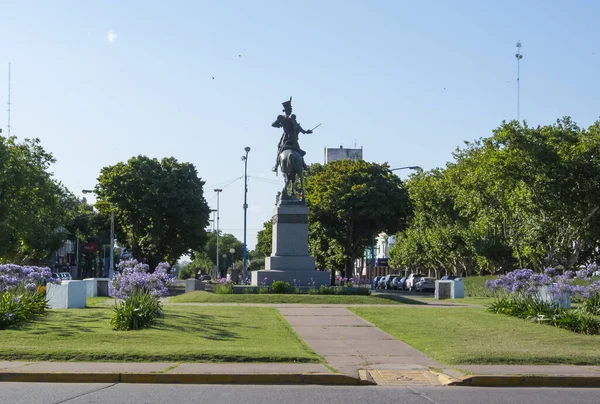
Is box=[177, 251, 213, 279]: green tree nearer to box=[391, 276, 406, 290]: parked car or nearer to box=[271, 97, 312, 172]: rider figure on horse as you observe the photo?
box=[391, 276, 406, 290]: parked car

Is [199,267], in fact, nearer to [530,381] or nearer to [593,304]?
[593,304]

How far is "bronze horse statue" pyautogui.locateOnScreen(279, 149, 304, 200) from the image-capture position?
33250mm

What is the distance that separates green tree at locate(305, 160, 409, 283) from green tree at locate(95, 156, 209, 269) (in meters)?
9.15

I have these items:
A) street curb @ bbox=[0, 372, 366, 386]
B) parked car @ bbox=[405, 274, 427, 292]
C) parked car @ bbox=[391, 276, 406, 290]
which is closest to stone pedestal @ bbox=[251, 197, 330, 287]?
street curb @ bbox=[0, 372, 366, 386]

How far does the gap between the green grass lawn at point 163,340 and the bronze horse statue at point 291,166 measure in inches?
503

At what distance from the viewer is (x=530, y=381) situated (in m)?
12.4

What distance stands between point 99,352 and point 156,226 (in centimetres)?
4508

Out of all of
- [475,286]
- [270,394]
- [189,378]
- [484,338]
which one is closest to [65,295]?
[484,338]

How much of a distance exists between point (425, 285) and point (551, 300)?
3742 cm

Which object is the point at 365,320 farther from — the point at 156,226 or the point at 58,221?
the point at 58,221

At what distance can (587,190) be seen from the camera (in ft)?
140

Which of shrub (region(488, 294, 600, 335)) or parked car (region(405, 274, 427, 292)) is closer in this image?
shrub (region(488, 294, 600, 335))

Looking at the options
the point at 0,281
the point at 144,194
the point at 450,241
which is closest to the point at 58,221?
the point at 144,194

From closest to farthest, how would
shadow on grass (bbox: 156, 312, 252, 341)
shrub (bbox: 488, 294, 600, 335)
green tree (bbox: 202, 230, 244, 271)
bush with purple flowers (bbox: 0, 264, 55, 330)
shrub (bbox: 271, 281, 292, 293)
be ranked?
shadow on grass (bbox: 156, 312, 252, 341), bush with purple flowers (bbox: 0, 264, 55, 330), shrub (bbox: 488, 294, 600, 335), shrub (bbox: 271, 281, 292, 293), green tree (bbox: 202, 230, 244, 271)
